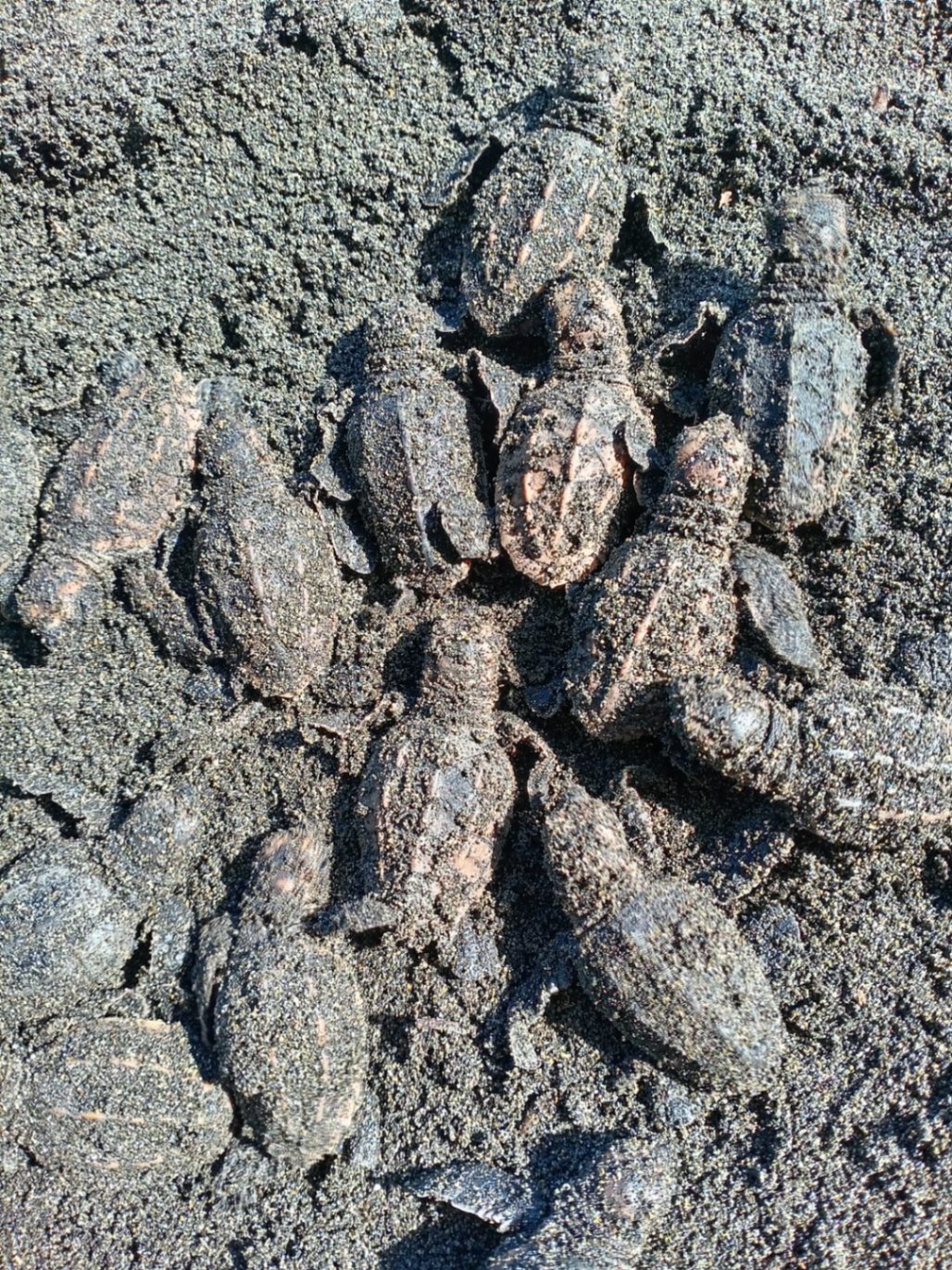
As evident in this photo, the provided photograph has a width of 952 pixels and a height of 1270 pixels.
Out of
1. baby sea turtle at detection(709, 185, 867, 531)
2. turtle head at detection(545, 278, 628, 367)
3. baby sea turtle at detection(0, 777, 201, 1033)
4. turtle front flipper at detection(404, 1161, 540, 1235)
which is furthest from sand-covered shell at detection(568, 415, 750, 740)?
baby sea turtle at detection(0, 777, 201, 1033)

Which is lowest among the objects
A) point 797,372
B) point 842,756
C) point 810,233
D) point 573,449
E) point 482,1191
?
point 482,1191

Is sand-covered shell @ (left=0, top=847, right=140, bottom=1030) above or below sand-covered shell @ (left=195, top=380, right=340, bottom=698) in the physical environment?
below

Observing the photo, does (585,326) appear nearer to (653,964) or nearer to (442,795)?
(442,795)

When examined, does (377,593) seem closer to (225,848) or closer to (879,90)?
(225,848)

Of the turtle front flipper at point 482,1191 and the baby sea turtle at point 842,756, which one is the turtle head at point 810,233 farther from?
the turtle front flipper at point 482,1191

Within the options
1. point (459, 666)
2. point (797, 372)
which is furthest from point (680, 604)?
point (797, 372)

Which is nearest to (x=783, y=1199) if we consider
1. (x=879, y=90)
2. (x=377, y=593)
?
(x=377, y=593)

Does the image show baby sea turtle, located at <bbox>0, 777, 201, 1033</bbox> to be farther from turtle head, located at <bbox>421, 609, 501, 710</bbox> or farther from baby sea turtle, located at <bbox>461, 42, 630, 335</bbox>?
baby sea turtle, located at <bbox>461, 42, 630, 335</bbox>
